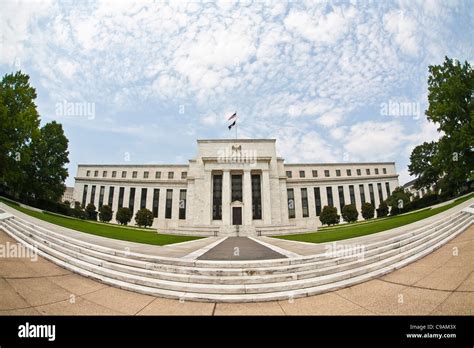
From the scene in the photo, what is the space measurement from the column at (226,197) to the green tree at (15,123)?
28.8m

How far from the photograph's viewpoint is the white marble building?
141 feet

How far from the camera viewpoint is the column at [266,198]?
41.7 m

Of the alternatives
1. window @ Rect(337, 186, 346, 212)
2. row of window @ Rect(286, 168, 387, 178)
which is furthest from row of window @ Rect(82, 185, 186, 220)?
window @ Rect(337, 186, 346, 212)

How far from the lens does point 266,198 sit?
42.7 m

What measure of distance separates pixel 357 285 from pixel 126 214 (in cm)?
4580

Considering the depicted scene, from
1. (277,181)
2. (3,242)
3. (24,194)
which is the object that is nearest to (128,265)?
(3,242)

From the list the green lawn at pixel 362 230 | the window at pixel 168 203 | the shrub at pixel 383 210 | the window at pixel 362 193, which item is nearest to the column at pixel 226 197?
the window at pixel 168 203

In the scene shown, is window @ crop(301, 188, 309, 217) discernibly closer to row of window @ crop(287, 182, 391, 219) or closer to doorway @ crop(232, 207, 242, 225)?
row of window @ crop(287, 182, 391, 219)

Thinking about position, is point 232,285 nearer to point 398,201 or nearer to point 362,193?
point 398,201

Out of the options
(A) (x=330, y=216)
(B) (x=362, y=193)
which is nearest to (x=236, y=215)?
(A) (x=330, y=216)

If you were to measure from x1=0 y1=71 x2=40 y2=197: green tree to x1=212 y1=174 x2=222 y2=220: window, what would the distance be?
28753 millimetres

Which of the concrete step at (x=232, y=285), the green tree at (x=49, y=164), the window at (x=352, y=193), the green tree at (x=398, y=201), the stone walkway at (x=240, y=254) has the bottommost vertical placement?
the stone walkway at (x=240, y=254)

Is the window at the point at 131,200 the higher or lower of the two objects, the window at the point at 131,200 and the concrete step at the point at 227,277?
the higher

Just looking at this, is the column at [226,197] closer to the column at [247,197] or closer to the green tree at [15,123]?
the column at [247,197]
